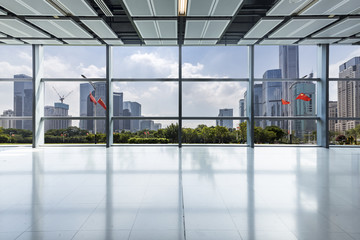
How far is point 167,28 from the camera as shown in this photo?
326 inches

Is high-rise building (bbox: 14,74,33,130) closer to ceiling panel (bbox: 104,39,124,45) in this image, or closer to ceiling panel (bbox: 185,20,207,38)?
ceiling panel (bbox: 104,39,124,45)

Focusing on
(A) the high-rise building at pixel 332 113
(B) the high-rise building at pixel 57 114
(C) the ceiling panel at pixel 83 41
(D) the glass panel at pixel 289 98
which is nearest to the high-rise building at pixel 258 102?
(D) the glass panel at pixel 289 98

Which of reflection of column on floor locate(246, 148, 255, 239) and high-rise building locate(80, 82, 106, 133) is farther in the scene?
high-rise building locate(80, 82, 106, 133)

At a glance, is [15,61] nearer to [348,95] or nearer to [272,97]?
[272,97]

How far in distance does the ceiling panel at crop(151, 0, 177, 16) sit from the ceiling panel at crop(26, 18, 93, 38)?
3.30 metres

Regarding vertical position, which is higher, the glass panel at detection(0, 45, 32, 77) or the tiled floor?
the glass panel at detection(0, 45, 32, 77)

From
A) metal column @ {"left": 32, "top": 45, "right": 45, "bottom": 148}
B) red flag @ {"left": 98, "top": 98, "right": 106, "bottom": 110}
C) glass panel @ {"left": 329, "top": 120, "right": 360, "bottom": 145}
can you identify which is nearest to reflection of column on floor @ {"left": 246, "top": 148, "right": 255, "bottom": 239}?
glass panel @ {"left": 329, "top": 120, "right": 360, "bottom": 145}

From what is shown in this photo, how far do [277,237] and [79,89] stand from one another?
38.1ft

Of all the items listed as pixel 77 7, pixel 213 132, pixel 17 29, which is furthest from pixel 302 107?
pixel 17 29

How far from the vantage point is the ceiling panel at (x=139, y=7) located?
644cm

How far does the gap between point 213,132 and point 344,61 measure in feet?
26.4

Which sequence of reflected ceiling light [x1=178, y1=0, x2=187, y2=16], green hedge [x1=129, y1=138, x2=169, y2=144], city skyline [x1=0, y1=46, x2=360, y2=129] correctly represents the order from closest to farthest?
1. reflected ceiling light [x1=178, y1=0, x2=187, y2=16]
2. city skyline [x1=0, y1=46, x2=360, y2=129]
3. green hedge [x1=129, y1=138, x2=169, y2=144]

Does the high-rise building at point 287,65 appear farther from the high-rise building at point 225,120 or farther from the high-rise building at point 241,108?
the high-rise building at point 225,120

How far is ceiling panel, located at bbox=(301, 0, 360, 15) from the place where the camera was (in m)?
6.38
